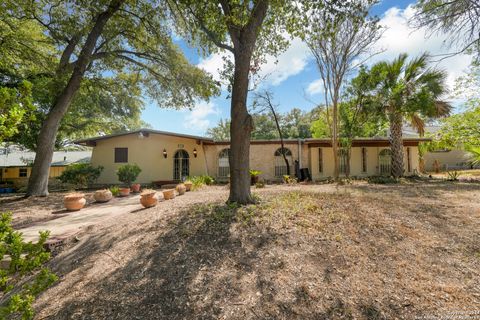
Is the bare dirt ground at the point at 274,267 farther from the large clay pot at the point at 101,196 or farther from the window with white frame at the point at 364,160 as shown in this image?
the window with white frame at the point at 364,160

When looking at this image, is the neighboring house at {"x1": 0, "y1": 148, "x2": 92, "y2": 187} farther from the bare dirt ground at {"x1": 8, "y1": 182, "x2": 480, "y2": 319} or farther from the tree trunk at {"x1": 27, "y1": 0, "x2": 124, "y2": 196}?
the bare dirt ground at {"x1": 8, "y1": 182, "x2": 480, "y2": 319}

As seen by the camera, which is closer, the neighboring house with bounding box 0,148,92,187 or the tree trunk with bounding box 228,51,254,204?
the tree trunk with bounding box 228,51,254,204

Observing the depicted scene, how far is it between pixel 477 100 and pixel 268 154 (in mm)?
10836

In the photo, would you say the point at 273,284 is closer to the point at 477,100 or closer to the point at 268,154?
A: the point at 268,154

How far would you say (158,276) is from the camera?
9.41 feet

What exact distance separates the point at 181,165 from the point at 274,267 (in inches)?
502

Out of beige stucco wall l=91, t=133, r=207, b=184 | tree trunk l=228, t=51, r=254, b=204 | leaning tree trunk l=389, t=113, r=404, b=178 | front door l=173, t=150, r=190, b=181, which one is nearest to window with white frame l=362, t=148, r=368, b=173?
leaning tree trunk l=389, t=113, r=404, b=178

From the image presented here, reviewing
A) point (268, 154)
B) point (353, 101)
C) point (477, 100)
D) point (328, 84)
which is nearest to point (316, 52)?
point (328, 84)

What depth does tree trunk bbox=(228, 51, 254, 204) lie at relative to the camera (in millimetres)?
5035

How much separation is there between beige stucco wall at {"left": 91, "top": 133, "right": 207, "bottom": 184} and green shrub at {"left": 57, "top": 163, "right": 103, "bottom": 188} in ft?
3.46

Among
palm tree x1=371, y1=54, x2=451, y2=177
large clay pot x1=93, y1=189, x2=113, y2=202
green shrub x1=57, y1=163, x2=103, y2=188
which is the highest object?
palm tree x1=371, y1=54, x2=451, y2=177

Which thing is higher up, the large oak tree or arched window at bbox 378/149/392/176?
the large oak tree

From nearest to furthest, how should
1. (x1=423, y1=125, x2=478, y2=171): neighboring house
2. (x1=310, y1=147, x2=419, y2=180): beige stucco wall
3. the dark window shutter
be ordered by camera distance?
the dark window shutter → (x1=310, y1=147, x2=419, y2=180): beige stucco wall → (x1=423, y1=125, x2=478, y2=171): neighboring house

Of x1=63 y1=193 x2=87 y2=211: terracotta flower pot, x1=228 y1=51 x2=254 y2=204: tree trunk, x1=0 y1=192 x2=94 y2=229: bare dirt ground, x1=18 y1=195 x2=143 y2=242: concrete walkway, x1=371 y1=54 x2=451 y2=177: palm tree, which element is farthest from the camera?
x1=371 y1=54 x2=451 y2=177: palm tree
